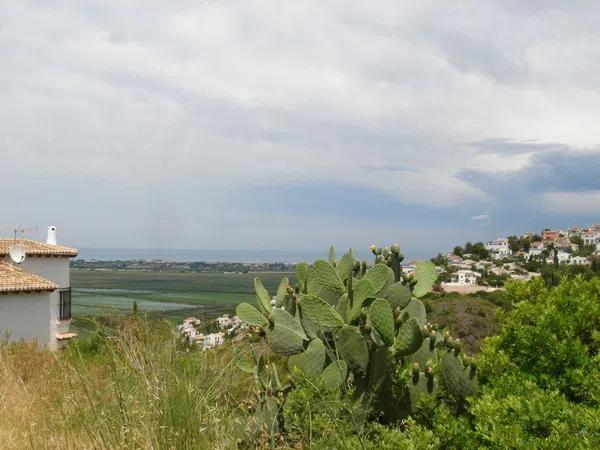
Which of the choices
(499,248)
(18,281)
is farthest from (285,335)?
(499,248)

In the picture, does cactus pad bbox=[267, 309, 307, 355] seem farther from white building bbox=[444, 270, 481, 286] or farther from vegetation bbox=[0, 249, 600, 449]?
white building bbox=[444, 270, 481, 286]

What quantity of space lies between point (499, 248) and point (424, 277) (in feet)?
90.2

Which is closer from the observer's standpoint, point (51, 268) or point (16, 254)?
point (16, 254)

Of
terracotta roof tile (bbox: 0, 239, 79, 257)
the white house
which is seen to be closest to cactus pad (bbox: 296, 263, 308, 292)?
the white house

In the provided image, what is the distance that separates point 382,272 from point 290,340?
788 mm

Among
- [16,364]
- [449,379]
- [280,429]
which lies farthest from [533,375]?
[16,364]

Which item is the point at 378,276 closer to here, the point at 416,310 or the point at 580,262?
the point at 416,310

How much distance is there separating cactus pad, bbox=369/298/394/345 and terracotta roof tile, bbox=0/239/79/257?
2095 cm

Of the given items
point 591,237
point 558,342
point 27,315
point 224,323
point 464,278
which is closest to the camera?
point 558,342

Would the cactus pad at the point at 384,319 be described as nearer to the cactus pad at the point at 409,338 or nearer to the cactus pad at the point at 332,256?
the cactus pad at the point at 409,338

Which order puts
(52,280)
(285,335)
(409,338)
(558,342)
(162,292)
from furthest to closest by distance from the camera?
(162,292) < (52,280) < (285,335) < (409,338) < (558,342)

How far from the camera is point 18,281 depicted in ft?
65.8

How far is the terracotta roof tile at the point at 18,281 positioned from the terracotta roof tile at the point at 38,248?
3.83 ft

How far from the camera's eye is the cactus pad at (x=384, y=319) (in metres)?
3.72
